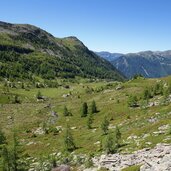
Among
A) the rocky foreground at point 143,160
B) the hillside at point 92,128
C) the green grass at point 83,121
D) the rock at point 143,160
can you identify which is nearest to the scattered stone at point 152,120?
the hillside at point 92,128

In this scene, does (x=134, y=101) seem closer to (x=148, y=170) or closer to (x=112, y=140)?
(x=112, y=140)

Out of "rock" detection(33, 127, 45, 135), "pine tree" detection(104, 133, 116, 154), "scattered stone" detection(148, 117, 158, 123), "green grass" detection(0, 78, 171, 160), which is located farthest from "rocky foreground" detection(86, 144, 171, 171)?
"rock" detection(33, 127, 45, 135)

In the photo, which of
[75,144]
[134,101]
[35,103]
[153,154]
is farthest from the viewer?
[35,103]

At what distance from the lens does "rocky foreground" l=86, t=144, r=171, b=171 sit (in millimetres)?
39344

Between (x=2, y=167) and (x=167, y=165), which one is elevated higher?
(x=167, y=165)

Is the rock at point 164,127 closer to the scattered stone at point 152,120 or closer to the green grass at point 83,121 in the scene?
the green grass at point 83,121

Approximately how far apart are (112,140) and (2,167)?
2140cm

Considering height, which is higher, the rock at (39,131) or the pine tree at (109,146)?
the pine tree at (109,146)

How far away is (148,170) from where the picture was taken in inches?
1526

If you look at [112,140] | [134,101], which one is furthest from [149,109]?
[112,140]

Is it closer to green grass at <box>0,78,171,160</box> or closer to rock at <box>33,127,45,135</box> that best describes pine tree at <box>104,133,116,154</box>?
green grass at <box>0,78,171,160</box>

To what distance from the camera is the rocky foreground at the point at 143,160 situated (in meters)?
39.3

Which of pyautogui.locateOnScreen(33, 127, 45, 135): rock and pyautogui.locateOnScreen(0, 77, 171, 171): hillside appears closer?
pyautogui.locateOnScreen(0, 77, 171, 171): hillside

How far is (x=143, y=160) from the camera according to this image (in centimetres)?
4509
